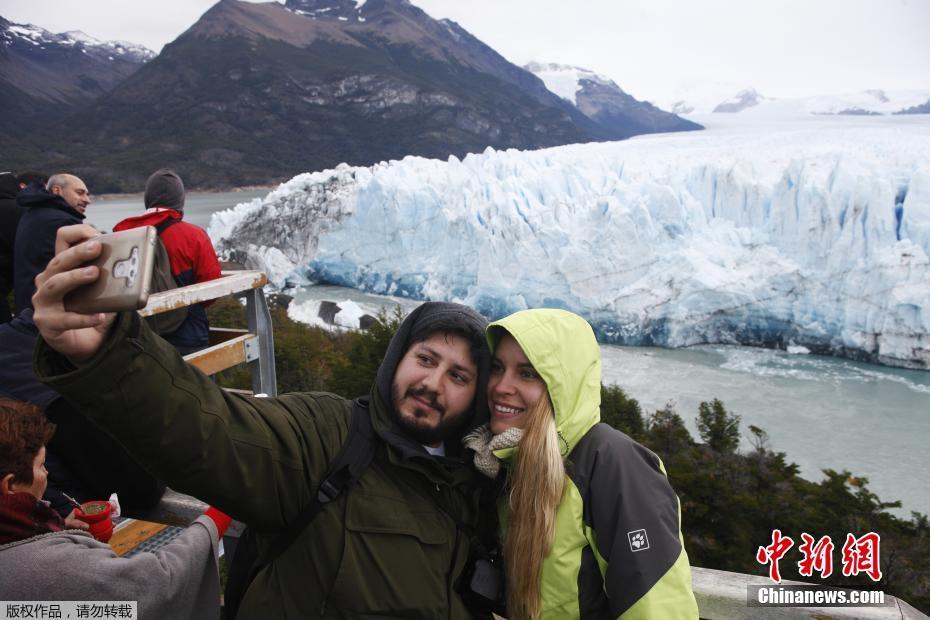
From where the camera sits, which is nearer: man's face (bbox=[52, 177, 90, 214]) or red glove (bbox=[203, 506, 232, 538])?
red glove (bbox=[203, 506, 232, 538])

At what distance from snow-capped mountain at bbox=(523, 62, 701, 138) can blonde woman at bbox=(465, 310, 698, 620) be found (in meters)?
67.5

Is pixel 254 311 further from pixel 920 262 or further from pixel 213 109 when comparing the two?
pixel 213 109

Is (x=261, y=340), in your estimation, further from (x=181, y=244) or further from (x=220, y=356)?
(x=181, y=244)

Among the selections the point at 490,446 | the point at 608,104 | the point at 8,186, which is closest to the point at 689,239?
the point at 8,186

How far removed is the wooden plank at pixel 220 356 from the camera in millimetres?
1734

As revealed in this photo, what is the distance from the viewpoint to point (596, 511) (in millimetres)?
1103

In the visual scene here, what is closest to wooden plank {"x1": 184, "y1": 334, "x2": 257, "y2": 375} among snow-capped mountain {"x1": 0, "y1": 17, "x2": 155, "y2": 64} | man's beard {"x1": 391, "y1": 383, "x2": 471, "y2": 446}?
man's beard {"x1": 391, "y1": 383, "x2": 471, "y2": 446}

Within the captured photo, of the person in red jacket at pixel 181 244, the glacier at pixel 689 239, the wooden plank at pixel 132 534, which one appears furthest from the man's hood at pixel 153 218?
the glacier at pixel 689 239

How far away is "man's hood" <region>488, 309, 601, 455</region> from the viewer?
1.21m

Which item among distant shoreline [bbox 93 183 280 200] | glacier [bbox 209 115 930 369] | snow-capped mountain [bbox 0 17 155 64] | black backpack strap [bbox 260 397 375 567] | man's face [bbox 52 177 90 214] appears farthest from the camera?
snow-capped mountain [bbox 0 17 155 64]

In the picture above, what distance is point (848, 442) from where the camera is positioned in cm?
752

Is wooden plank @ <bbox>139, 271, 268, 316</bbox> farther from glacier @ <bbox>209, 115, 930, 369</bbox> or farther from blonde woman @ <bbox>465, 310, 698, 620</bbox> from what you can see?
glacier @ <bbox>209, 115, 930, 369</bbox>

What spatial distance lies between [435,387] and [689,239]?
11096 millimetres

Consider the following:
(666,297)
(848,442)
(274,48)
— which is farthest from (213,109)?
(848,442)
